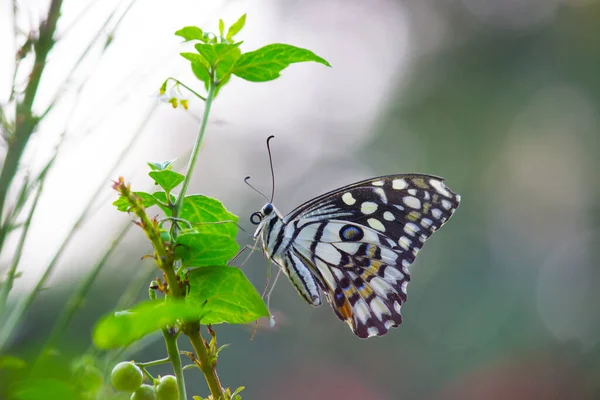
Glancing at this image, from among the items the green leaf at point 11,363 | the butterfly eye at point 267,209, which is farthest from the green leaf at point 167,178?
the butterfly eye at point 267,209

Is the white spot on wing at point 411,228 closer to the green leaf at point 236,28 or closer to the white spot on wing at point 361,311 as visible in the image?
the white spot on wing at point 361,311

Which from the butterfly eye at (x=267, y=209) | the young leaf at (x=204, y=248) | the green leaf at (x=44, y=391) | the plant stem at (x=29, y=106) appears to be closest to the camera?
the green leaf at (x=44, y=391)

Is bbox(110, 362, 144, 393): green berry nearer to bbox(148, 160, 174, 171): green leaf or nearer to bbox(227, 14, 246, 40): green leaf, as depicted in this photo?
bbox(148, 160, 174, 171): green leaf

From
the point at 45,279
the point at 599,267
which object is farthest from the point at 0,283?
the point at 599,267

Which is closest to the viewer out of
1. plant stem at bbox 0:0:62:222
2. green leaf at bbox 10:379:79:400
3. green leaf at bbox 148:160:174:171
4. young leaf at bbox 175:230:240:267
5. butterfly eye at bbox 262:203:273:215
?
green leaf at bbox 10:379:79:400

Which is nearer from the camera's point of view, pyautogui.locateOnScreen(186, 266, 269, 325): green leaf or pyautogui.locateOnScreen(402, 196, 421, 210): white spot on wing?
pyautogui.locateOnScreen(186, 266, 269, 325): green leaf

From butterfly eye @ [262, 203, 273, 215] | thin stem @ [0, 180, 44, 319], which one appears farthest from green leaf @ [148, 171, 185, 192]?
butterfly eye @ [262, 203, 273, 215]

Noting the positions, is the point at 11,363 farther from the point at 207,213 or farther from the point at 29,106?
the point at 207,213
